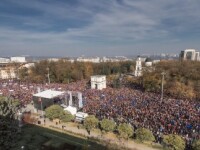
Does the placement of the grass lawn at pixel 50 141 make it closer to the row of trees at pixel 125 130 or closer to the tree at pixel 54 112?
the row of trees at pixel 125 130

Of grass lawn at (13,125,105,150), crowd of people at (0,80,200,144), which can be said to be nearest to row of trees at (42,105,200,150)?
crowd of people at (0,80,200,144)

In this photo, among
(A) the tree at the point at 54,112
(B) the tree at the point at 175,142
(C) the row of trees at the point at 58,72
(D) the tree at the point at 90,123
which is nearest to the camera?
(B) the tree at the point at 175,142

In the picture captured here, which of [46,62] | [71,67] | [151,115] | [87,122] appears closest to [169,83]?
[151,115]

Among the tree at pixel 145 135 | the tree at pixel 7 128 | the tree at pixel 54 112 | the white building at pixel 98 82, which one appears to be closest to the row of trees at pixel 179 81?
the white building at pixel 98 82

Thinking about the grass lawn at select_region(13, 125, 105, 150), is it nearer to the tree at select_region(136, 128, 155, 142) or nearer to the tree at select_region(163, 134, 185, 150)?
the tree at select_region(136, 128, 155, 142)

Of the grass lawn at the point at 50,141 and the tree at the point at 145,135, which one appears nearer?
the grass lawn at the point at 50,141

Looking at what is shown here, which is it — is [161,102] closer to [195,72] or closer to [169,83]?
[169,83]
